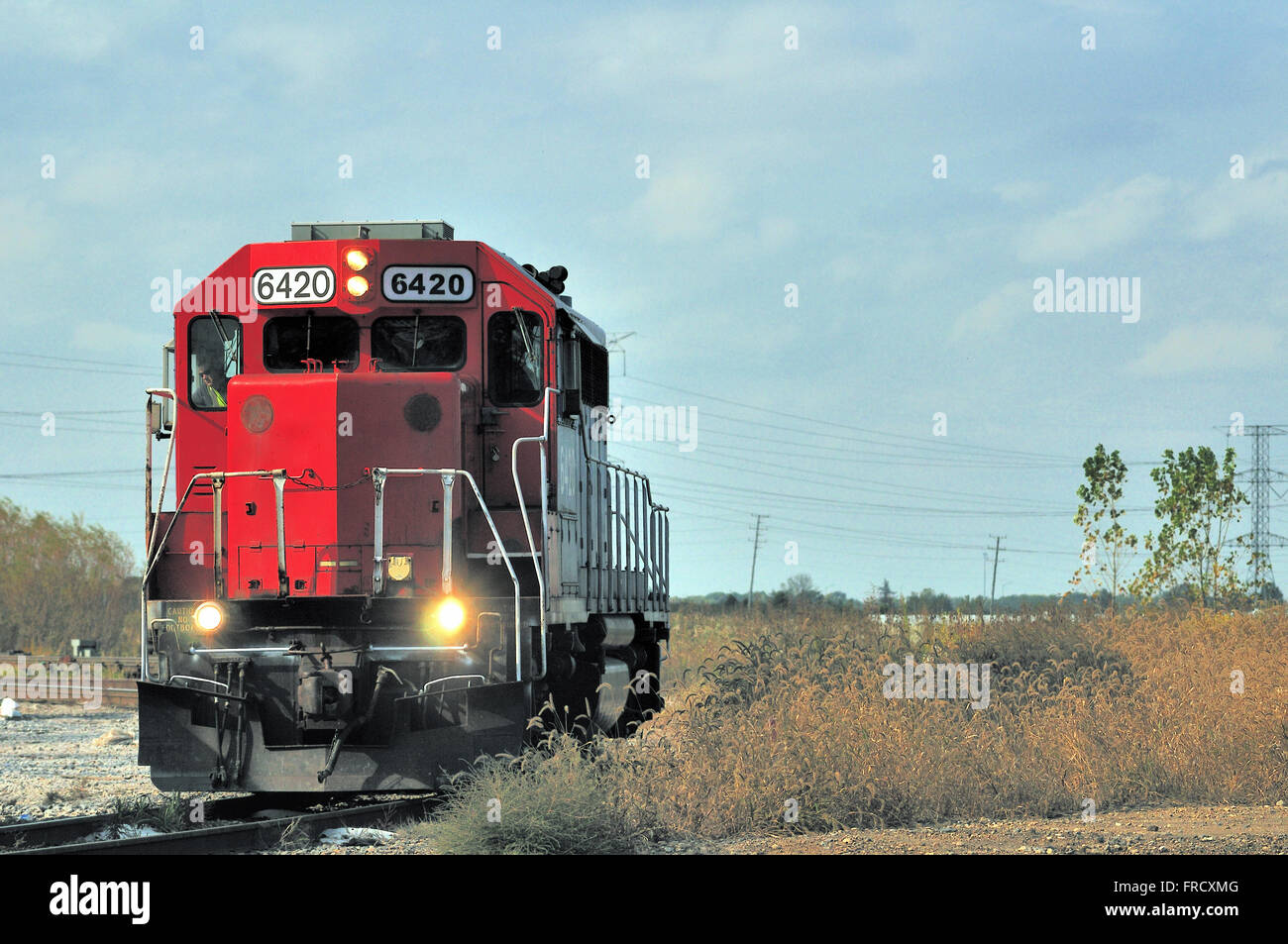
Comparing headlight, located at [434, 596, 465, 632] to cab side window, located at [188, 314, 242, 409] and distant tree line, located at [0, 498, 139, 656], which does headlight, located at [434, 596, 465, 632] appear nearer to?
cab side window, located at [188, 314, 242, 409]

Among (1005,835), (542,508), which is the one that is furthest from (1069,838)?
(542,508)

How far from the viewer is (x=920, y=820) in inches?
385

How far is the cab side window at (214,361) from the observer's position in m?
10.8

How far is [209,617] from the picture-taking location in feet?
31.9

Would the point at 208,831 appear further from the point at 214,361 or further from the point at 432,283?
the point at 432,283

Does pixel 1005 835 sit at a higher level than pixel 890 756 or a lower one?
lower

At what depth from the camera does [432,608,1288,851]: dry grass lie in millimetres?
8844

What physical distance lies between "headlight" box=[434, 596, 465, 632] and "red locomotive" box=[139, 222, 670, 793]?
1 centimetres

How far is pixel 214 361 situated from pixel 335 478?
1664mm

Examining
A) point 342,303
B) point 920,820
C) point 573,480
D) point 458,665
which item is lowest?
point 920,820

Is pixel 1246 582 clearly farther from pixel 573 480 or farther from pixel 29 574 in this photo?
pixel 29 574
